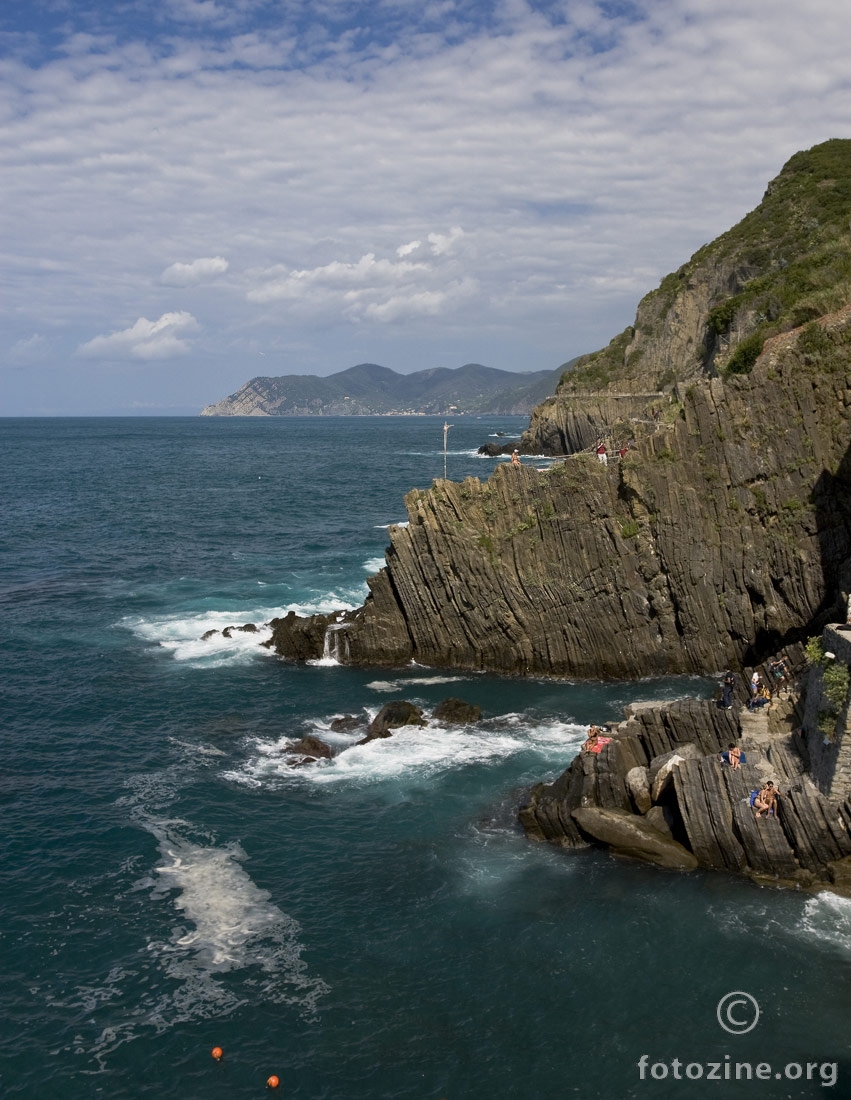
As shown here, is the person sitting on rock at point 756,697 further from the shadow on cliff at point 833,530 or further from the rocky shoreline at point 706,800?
the shadow on cliff at point 833,530

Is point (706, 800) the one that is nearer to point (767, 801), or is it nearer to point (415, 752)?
point (767, 801)

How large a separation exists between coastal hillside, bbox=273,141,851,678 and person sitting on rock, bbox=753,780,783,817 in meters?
17.8

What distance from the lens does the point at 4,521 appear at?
96750 millimetres

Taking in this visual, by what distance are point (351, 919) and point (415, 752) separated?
1126cm

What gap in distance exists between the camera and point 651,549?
47.4 metres

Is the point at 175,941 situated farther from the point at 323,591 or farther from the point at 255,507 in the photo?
the point at 255,507

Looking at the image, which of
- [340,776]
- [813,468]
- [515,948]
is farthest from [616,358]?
[515,948]

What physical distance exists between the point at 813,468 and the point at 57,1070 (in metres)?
41.5

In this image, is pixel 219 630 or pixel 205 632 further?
pixel 205 632

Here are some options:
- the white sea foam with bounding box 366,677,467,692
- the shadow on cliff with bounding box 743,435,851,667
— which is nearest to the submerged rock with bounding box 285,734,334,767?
the white sea foam with bounding box 366,677,467,692

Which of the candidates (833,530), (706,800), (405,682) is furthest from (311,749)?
(833,530)

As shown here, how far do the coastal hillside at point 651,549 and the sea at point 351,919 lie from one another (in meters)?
2.28

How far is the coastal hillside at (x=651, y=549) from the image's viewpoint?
1822 inches

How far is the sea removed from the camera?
21.7 meters
